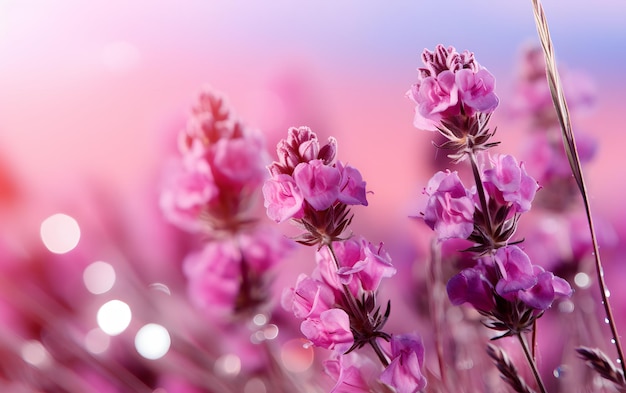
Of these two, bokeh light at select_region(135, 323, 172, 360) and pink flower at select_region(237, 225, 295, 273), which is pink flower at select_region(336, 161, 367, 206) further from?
bokeh light at select_region(135, 323, 172, 360)

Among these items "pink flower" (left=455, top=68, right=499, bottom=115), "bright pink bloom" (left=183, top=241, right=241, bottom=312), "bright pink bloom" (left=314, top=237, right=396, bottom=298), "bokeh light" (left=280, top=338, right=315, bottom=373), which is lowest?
"bokeh light" (left=280, top=338, right=315, bottom=373)

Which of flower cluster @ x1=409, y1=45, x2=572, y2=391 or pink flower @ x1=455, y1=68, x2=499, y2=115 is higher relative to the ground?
pink flower @ x1=455, y1=68, x2=499, y2=115

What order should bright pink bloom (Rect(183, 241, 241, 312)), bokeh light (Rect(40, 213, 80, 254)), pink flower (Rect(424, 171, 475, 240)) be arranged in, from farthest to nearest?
bokeh light (Rect(40, 213, 80, 254)) < bright pink bloom (Rect(183, 241, 241, 312)) < pink flower (Rect(424, 171, 475, 240))

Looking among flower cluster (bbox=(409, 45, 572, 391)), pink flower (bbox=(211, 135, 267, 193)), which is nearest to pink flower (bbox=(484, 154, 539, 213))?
flower cluster (bbox=(409, 45, 572, 391))

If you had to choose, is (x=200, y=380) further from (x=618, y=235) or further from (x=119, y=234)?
(x=618, y=235)

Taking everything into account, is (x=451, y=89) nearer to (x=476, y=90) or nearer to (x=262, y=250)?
(x=476, y=90)

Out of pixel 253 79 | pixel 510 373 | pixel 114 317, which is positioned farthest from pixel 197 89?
pixel 510 373

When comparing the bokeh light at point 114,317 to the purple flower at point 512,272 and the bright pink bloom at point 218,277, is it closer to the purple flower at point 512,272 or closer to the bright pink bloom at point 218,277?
the bright pink bloom at point 218,277

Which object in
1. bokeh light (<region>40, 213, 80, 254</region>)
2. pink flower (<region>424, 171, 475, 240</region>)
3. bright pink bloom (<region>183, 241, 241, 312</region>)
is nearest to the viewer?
pink flower (<region>424, 171, 475, 240</region>)
